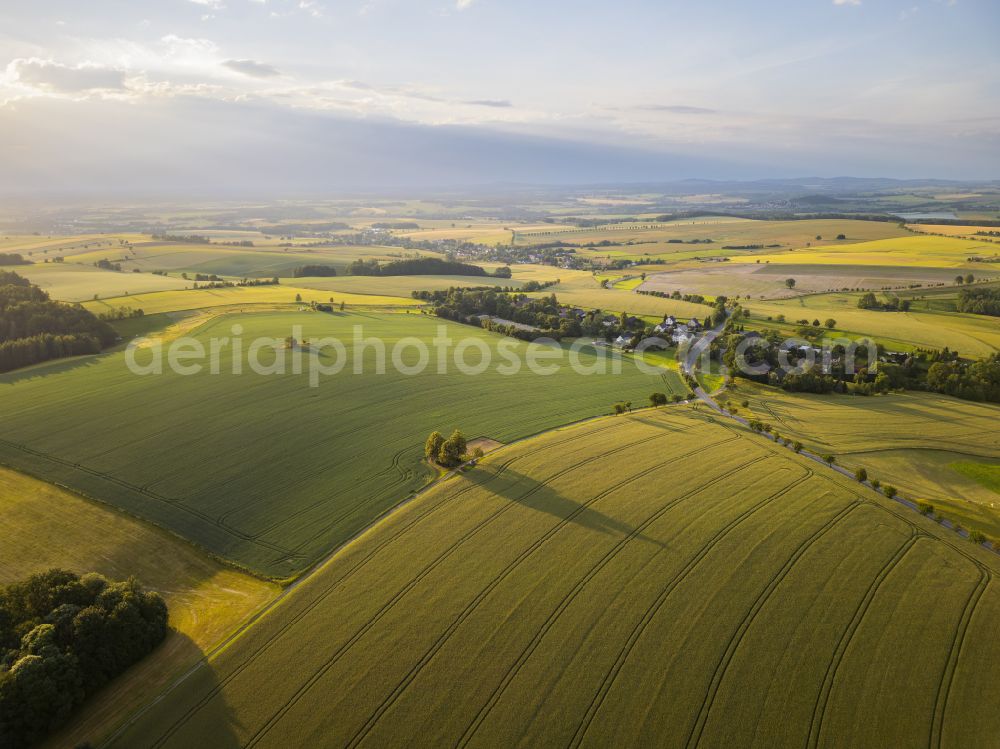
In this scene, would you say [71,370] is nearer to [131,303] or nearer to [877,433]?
[131,303]

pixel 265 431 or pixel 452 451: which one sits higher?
pixel 452 451

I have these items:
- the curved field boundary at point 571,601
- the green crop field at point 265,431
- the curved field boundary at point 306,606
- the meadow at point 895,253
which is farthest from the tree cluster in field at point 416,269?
the curved field boundary at point 571,601

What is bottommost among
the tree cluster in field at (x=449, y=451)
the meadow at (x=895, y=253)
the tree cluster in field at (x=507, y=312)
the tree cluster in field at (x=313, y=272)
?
the tree cluster in field at (x=449, y=451)

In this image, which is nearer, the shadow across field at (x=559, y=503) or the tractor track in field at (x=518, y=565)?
the tractor track in field at (x=518, y=565)

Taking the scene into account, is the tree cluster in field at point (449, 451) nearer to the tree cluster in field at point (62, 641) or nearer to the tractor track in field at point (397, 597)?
the tractor track in field at point (397, 597)

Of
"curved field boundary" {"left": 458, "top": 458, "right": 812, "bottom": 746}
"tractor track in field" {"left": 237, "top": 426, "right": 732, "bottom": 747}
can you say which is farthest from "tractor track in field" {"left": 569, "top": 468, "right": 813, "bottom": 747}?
"tractor track in field" {"left": 237, "top": 426, "right": 732, "bottom": 747}

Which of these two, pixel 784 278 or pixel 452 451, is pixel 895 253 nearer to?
pixel 784 278

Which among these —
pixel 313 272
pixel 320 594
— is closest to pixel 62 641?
pixel 320 594

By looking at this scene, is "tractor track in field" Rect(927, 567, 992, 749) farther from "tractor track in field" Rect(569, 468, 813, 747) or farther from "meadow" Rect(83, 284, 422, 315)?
"meadow" Rect(83, 284, 422, 315)
